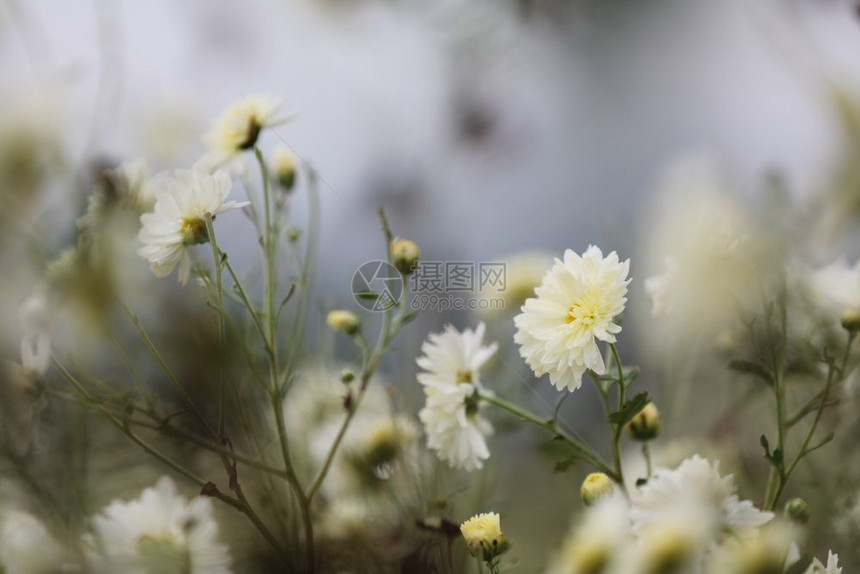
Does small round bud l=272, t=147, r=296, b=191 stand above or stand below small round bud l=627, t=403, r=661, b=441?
above

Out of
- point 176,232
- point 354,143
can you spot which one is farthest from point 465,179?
point 176,232

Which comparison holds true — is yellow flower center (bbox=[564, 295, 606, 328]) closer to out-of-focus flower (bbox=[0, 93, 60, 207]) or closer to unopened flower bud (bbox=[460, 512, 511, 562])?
unopened flower bud (bbox=[460, 512, 511, 562])

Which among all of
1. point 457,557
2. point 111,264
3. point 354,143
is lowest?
point 457,557

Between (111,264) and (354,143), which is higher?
(354,143)

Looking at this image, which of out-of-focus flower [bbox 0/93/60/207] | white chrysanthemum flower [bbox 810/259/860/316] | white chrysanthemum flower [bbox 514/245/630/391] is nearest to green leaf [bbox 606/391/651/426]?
white chrysanthemum flower [bbox 514/245/630/391]

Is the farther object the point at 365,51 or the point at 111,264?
the point at 365,51

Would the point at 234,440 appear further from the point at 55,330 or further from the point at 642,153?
the point at 642,153
